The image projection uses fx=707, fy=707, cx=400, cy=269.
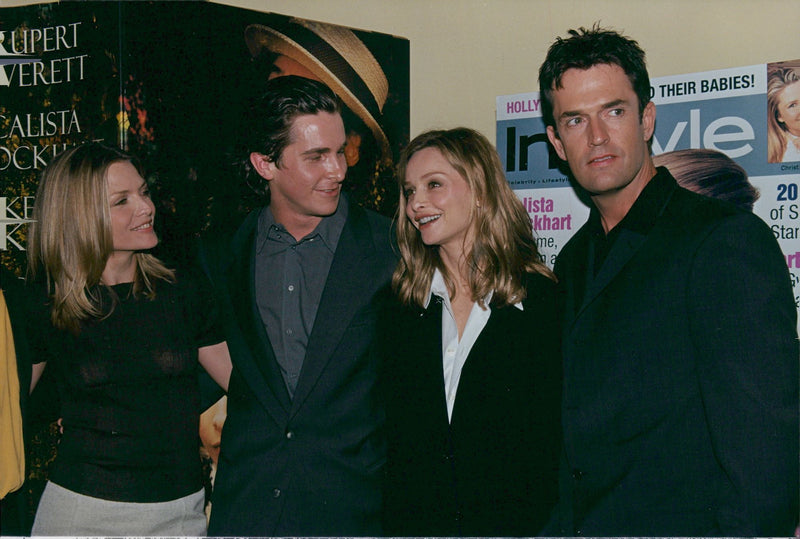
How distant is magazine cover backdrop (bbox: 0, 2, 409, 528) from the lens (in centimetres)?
262

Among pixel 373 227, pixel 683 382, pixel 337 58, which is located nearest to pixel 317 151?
pixel 373 227

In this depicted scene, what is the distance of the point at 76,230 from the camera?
2.38m

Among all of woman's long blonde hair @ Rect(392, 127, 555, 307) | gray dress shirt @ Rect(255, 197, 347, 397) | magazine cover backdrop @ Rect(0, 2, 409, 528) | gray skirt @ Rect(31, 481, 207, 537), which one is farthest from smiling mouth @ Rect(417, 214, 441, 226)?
gray skirt @ Rect(31, 481, 207, 537)

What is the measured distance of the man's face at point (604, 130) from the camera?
2.07m

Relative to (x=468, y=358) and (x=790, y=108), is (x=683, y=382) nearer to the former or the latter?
(x=468, y=358)

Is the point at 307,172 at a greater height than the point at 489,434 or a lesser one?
greater

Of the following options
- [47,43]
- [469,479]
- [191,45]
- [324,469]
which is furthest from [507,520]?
[47,43]

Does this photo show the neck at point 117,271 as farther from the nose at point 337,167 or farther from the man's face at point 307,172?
the nose at point 337,167

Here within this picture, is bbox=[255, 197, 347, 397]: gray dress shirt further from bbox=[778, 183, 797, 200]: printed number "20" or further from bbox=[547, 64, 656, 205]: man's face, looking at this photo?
bbox=[778, 183, 797, 200]: printed number "20"

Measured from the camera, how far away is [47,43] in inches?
108

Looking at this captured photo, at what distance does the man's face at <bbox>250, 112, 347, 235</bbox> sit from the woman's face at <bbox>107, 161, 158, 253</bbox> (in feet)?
1.50

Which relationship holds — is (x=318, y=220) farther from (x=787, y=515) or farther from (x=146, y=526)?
(x=787, y=515)

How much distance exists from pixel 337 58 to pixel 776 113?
1805mm

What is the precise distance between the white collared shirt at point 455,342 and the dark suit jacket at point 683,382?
0.27m
